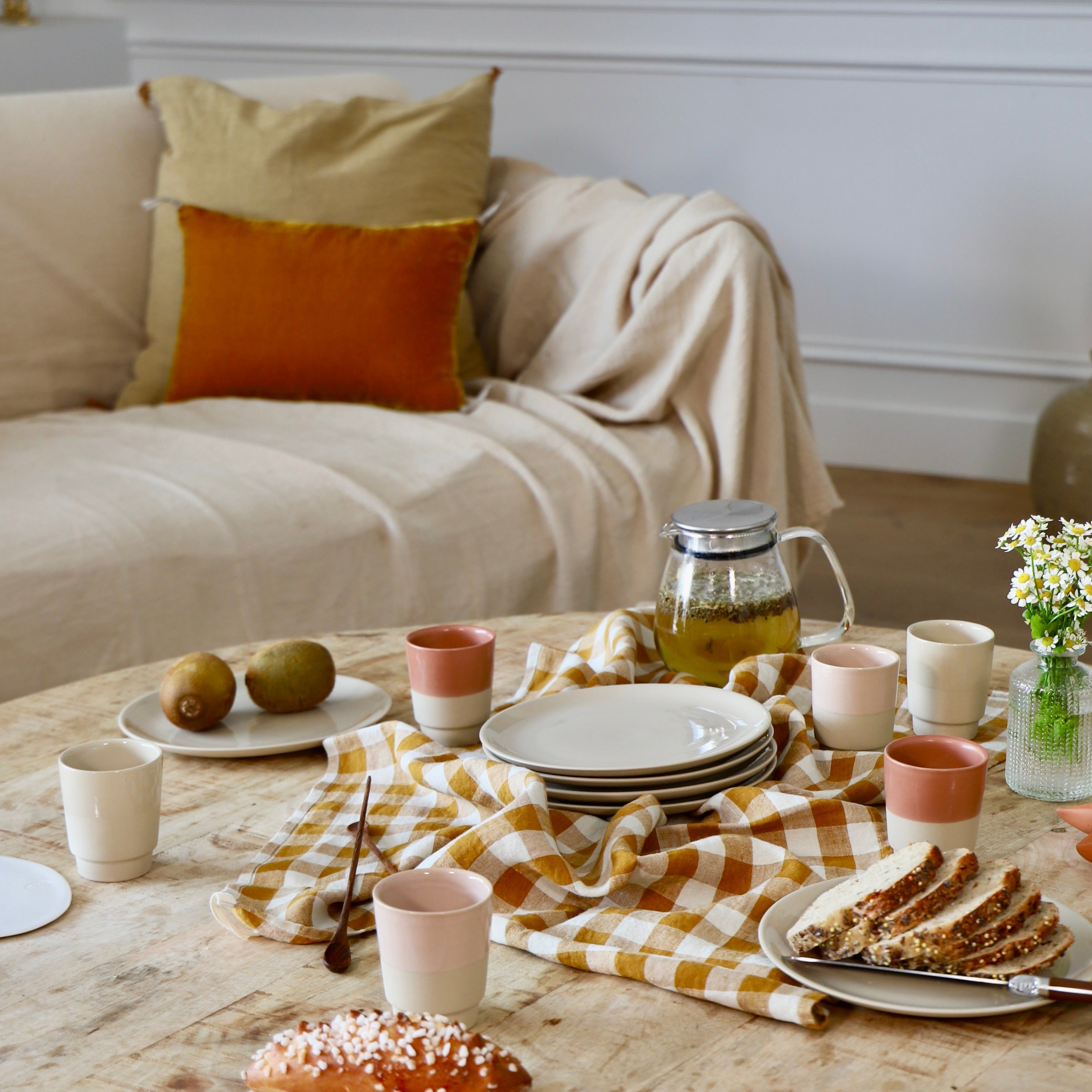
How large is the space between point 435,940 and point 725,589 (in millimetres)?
518

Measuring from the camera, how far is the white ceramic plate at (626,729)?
0.98 m

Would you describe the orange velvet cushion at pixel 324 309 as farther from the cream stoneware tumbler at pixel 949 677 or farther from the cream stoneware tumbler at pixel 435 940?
the cream stoneware tumbler at pixel 435 940

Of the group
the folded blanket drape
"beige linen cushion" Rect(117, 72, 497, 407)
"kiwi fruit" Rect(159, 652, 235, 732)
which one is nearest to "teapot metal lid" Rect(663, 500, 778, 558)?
"kiwi fruit" Rect(159, 652, 235, 732)

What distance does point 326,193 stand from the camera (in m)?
2.37

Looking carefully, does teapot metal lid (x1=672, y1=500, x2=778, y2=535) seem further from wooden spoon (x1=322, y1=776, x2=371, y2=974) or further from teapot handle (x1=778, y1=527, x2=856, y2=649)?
wooden spoon (x1=322, y1=776, x2=371, y2=974)

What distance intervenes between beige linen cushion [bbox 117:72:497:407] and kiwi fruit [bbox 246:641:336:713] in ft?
4.34

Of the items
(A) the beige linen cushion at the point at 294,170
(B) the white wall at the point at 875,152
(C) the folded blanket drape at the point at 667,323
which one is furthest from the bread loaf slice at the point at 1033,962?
(B) the white wall at the point at 875,152

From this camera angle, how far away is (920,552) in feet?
10.3

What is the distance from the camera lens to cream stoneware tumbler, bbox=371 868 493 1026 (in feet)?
2.34

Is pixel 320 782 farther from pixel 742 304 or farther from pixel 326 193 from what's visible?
pixel 326 193

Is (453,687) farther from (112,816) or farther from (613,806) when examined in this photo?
(112,816)

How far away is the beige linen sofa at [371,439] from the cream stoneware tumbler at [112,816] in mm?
849

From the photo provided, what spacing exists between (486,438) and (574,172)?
77.9 inches

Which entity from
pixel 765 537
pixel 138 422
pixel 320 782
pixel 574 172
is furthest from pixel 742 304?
pixel 574 172
